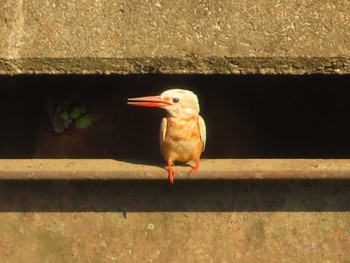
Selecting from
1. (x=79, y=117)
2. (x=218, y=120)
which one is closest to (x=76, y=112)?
(x=79, y=117)

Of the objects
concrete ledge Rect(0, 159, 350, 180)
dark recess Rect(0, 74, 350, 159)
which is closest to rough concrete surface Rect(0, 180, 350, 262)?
concrete ledge Rect(0, 159, 350, 180)

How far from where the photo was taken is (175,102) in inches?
181

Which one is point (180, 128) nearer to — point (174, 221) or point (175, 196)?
point (175, 196)

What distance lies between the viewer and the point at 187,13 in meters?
4.23

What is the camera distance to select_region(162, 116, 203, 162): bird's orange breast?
464 centimetres

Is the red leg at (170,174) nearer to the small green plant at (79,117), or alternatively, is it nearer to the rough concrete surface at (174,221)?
the rough concrete surface at (174,221)

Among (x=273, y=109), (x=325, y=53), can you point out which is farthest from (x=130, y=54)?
(x=273, y=109)

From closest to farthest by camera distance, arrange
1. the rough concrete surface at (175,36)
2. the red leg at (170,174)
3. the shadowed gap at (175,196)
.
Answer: the rough concrete surface at (175,36) < the red leg at (170,174) < the shadowed gap at (175,196)

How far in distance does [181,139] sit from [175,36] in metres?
0.62

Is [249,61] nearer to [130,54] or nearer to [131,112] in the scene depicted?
[130,54]

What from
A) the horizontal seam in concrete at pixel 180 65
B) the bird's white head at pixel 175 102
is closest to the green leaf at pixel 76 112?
the bird's white head at pixel 175 102

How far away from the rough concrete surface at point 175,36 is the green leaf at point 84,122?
135 cm

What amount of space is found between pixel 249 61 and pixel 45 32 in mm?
910

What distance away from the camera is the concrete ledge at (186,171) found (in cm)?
456
